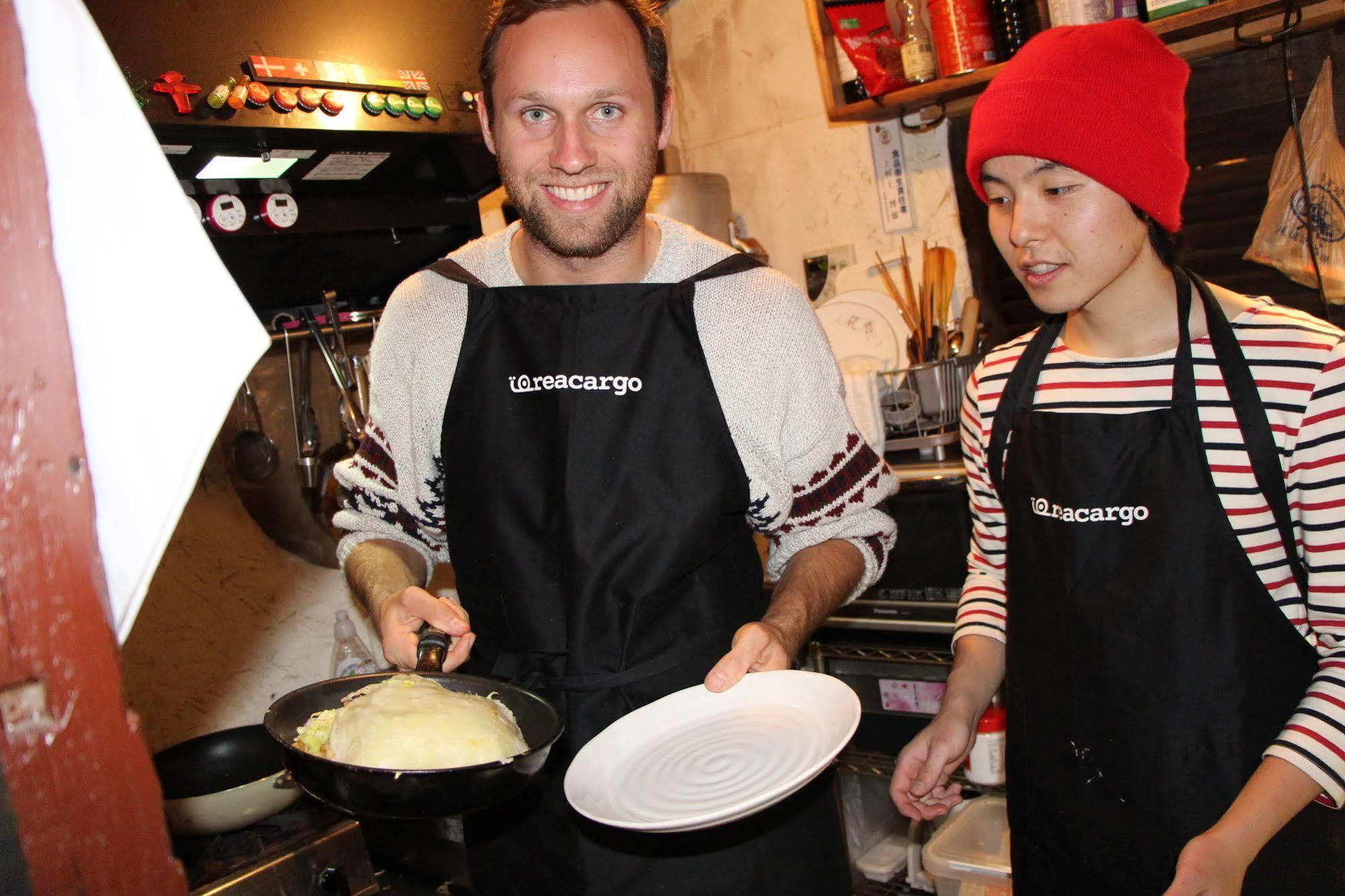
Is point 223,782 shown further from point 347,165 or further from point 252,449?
point 347,165

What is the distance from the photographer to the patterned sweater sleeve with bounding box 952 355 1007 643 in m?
1.55

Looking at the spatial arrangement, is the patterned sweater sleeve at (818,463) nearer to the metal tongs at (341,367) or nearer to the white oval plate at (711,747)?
the white oval plate at (711,747)

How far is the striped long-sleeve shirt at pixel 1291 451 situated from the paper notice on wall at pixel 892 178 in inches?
77.1

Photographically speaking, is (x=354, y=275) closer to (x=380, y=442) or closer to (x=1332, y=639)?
(x=380, y=442)

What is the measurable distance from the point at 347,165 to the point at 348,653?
3.78 ft

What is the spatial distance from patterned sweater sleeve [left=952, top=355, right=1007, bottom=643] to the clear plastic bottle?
151cm

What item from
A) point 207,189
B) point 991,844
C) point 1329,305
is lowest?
point 991,844

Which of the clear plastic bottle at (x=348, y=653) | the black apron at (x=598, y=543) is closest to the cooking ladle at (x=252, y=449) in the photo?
the clear plastic bottle at (x=348, y=653)

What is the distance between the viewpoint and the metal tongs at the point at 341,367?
248 centimetres

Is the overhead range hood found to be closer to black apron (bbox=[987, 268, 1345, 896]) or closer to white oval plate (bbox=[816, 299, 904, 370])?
white oval plate (bbox=[816, 299, 904, 370])

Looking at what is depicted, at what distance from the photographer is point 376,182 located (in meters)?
2.52

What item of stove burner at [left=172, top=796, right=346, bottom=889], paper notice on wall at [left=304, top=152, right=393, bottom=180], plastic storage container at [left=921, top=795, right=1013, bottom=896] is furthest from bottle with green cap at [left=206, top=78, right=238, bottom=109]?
plastic storage container at [left=921, top=795, right=1013, bottom=896]

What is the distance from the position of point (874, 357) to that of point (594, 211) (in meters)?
2.06

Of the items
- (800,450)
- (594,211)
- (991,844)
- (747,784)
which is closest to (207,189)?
(594,211)
